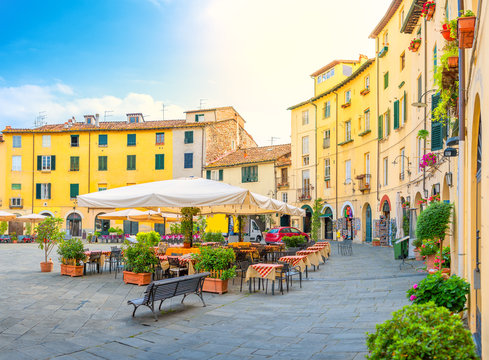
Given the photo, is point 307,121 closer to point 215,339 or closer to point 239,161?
point 239,161

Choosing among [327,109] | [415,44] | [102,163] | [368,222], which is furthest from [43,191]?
[415,44]

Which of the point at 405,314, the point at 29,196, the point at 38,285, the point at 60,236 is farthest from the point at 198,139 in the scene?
the point at 405,314

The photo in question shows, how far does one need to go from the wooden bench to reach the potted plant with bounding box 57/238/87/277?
550 cm

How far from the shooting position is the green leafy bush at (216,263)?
986 centimetres

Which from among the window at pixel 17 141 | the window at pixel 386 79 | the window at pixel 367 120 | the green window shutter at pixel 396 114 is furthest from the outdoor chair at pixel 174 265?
the window at pixel 17 141

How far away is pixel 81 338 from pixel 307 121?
3243 centimetres

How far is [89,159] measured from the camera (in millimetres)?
42844

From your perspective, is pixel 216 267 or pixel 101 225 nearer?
pixel 216 267

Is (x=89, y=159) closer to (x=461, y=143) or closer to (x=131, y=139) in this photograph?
(x=131, y=139)

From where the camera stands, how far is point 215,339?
241 inches

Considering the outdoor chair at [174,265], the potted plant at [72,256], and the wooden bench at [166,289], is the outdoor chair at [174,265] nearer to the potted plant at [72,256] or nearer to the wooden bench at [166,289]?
the wooden bench at [166,289]

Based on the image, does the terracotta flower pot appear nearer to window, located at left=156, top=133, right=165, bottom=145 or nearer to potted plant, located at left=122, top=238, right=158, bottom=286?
potted plant, located at left=122, top=238, right=158, bottom=286

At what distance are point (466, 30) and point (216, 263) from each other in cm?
682

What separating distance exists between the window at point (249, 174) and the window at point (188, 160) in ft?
16.6
